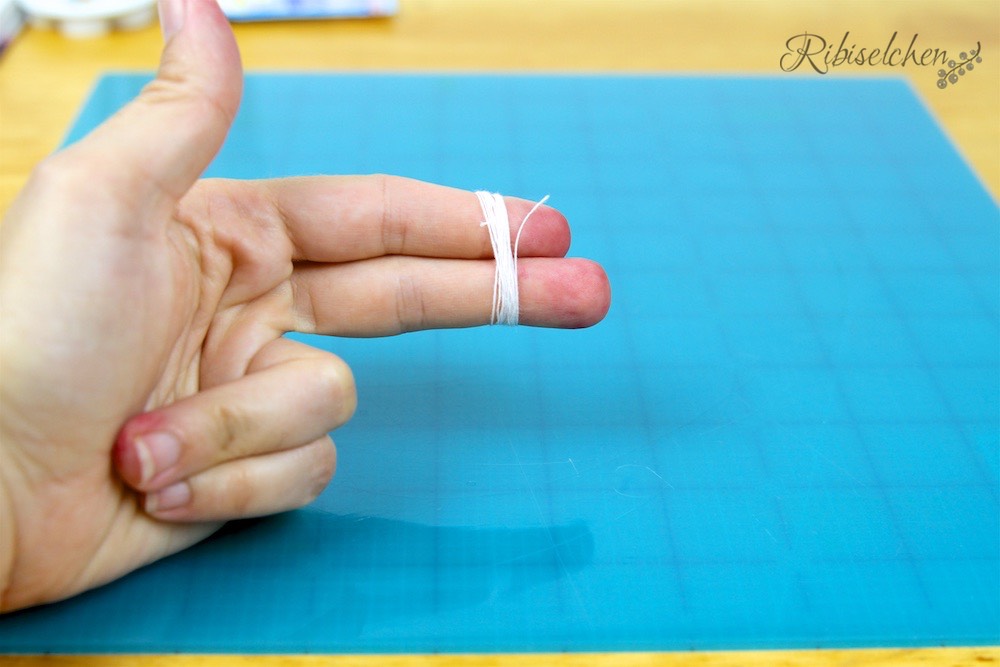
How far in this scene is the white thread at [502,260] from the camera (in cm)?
99

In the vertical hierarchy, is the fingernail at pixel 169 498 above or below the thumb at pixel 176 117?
below

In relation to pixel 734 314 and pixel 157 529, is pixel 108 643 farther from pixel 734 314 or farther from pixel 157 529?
pixel 734 314

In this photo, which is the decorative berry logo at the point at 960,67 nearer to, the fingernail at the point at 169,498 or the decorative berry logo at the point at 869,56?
the decorative berry logo at the point at 869,56

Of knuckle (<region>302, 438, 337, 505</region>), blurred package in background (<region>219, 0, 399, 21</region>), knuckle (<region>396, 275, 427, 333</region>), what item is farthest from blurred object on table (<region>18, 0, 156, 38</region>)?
knuckle (<region>302, 438, 337, 505</region>)

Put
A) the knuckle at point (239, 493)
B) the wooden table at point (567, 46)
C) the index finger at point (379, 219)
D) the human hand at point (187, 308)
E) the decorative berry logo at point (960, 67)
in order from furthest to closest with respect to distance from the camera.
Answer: the decorative berry logo at point (960, 67)
the wooden table at point (567, 46)
the index finger at point (379, 219)
the knuckle at point (239, 493)
the human hand at point (187, 308)

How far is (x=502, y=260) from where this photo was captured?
3.26ft

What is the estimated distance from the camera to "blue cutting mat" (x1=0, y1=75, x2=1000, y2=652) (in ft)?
3.00

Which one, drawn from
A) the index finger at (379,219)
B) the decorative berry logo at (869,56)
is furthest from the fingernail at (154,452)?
the decorative berry logo at (869,56)

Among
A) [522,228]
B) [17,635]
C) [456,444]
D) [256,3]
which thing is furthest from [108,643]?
[256,3]

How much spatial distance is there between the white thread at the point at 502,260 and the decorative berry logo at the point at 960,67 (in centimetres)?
108

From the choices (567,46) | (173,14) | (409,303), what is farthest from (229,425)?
(567,46)

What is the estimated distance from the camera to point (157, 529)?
3.00 feet

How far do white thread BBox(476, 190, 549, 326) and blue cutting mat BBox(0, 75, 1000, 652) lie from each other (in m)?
0.16

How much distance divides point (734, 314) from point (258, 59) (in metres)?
0.95
